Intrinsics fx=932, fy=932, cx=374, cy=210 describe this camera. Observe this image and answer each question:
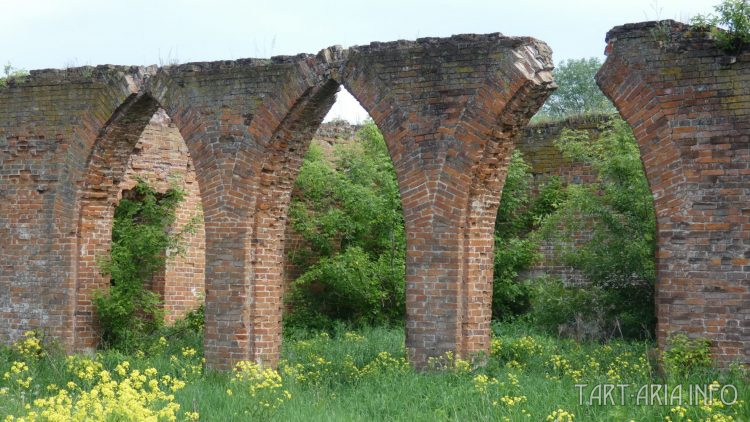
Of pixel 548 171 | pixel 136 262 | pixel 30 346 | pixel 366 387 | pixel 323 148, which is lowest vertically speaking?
pixel 366 387

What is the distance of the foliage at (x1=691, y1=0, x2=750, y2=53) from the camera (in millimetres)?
8992

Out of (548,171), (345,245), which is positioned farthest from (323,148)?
(548,171)

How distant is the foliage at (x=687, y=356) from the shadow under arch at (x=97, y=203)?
7.07m

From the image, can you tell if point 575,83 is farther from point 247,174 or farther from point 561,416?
point 561,416

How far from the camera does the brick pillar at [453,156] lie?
9938 millimetres

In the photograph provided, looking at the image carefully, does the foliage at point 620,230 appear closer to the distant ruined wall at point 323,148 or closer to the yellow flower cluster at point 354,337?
the yellow flower cluster at point 354,337

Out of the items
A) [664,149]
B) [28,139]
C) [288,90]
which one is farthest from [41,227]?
[664,149]

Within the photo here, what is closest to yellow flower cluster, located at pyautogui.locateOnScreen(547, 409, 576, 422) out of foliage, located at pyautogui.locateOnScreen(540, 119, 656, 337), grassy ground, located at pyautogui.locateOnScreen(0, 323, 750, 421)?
grassy ground, located at pyautogui.locateOnScreen(0, 323, 750, 421)

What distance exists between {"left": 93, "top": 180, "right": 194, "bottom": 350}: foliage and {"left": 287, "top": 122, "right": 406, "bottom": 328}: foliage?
232 centimetres

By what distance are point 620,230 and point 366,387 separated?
5.06m

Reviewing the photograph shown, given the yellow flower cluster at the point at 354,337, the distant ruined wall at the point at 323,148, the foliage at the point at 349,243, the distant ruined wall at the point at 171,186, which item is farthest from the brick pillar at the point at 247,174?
the distant ruined wall at the point at 323,148

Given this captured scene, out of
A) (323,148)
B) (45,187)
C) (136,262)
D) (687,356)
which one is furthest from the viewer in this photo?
(323,148)

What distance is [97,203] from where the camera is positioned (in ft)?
41.1

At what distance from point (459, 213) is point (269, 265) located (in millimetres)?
2641
